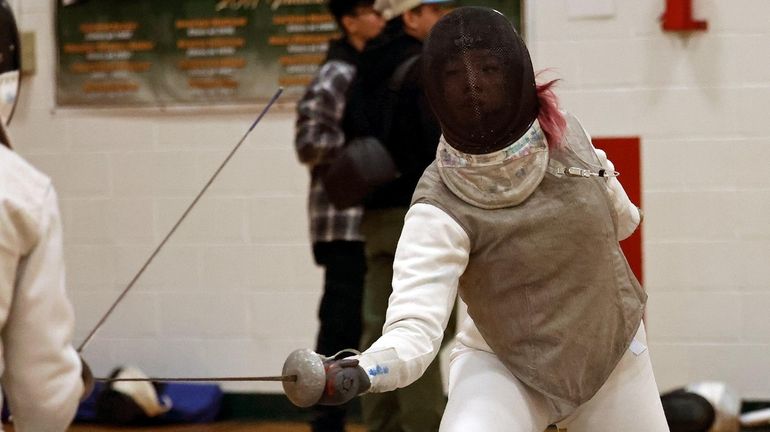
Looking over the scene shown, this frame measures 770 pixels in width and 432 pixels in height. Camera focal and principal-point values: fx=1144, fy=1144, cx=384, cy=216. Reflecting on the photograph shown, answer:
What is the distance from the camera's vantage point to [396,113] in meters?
2.88

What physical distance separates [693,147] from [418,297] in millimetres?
2048

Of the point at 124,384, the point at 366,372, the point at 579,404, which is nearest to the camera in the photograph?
the point at 366,372

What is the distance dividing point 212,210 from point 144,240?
0.95 feet

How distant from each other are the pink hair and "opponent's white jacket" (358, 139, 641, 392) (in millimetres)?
232

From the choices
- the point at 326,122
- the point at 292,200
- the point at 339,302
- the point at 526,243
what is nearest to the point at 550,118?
the point at 526,243

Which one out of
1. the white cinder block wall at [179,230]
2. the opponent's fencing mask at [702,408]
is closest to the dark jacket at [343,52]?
the white cinder block wall at [179,230]

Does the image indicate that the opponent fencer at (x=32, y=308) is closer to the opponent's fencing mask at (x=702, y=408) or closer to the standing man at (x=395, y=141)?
the standing man at (x=395, y=141)

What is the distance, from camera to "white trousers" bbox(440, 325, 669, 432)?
1.85m

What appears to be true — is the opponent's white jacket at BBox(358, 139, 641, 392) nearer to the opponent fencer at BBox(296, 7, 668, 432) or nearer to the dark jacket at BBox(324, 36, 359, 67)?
the opponent fencer at BBox(296, 7, 668, 432)

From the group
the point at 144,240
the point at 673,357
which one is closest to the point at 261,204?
the point at 144,240

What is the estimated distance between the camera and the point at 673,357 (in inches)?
145

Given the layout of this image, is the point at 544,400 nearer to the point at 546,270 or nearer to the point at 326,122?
the point at 546,270

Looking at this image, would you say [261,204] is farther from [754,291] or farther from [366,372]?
[366,372]

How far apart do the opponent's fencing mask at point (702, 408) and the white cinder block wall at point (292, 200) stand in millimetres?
253
